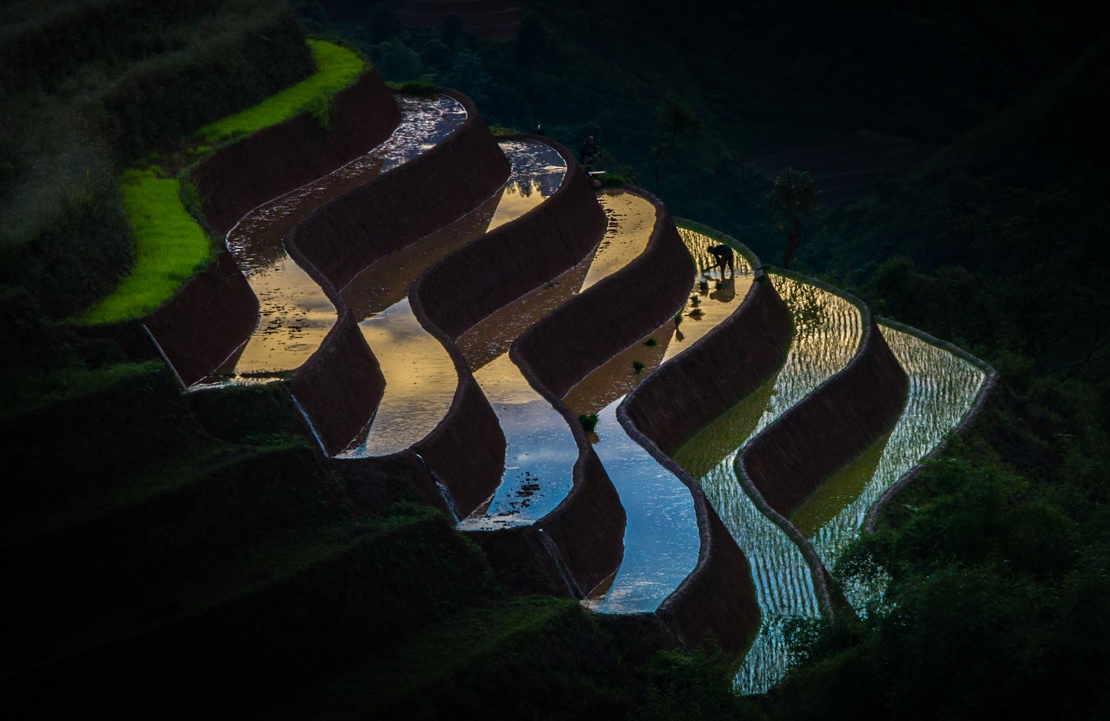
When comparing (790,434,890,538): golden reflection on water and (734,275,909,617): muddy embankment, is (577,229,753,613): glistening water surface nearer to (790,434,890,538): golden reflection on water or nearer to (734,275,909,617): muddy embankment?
(734,275,909,617): muddy embankment

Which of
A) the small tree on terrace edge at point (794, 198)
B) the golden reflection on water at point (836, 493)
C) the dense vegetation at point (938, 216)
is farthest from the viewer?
the small tree on terrace edge at point (794, 198)

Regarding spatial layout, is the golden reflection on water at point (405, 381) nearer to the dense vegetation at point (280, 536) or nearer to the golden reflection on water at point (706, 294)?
the dense vegetation at point (280, 536)

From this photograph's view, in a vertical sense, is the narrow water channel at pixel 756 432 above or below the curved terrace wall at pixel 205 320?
below

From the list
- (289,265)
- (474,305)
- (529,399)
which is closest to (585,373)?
(474,305)

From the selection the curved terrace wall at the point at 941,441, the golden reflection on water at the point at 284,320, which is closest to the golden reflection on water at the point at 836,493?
the curved terrace wall at the point at 941,441

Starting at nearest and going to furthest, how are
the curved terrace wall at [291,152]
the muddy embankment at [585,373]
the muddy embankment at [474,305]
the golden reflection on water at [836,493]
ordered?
the muddy embankment at [585,373]
the muddy embankment at [474,305]
the golden reflection on water at [836,493]
the curved terrace wall at [291,152]

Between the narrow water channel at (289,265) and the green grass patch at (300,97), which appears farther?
the green grass patch at (300,97)
